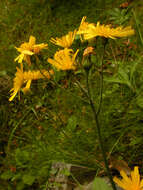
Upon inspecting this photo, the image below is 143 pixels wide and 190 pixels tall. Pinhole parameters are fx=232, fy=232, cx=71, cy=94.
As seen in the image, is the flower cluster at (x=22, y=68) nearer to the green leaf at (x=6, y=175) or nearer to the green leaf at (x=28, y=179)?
the green leaf at (x=28, y=179)

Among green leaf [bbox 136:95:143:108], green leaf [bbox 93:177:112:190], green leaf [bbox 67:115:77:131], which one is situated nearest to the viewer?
green leaf [bbox 93:177:112:190]

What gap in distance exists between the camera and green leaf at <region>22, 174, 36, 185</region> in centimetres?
137

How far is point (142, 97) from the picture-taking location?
116 cm

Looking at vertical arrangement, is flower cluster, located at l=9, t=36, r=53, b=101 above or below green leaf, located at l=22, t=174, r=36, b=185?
above

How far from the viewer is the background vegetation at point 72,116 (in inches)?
47.9

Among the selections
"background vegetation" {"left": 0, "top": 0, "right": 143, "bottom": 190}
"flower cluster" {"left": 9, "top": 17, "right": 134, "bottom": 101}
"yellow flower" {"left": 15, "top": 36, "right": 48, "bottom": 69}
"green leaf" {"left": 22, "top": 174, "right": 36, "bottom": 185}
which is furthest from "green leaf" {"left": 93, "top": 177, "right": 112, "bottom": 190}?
"green leaf" {"left": 22, "top": 174, "right": 36, "bottom": 185}

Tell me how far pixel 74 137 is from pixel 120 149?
26 cm

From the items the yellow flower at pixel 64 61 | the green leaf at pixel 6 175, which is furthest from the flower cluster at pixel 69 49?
the green leaf at pixel 6 175

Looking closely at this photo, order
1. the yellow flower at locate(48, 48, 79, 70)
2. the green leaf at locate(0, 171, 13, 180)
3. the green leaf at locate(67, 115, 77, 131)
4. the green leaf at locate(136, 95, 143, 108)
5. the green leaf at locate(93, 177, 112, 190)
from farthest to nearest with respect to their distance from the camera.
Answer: the green leaf at locate(0, 171, 13, 180) < the green leaf at locate(67, 115, 77, 131) < the green leaf at locate(136, 95, 143, 108) < the yellow flower at locate(48, 48, 79, 70) < the green leaf at locate(93, 177, 112, 190)

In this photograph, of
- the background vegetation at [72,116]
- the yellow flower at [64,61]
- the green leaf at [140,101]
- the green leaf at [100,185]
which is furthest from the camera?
the background vegetation at [72,116]

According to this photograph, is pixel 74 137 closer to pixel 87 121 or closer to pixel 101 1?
pixel 87 121

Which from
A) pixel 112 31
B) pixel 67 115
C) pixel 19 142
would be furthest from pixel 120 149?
pixel 19 142

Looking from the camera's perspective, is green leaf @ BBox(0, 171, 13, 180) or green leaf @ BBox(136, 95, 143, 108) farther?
green leaf @ BBox(0, 171, 13, 180)

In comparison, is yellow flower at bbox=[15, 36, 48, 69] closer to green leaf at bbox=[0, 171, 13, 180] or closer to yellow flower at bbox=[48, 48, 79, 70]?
yellow flower at bbox=[48, 48, 79, 70]
